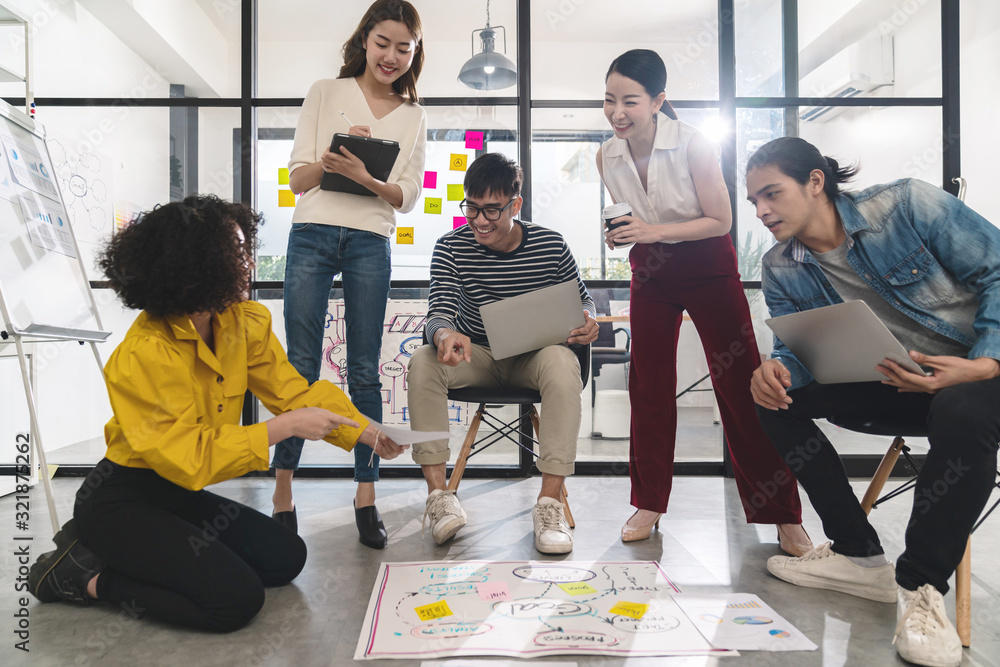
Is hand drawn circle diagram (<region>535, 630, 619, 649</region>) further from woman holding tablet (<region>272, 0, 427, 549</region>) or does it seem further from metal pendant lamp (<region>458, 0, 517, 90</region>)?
metal pendant lamp (<region>458, 0, 517, 90</region>)

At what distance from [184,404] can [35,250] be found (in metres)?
1.19

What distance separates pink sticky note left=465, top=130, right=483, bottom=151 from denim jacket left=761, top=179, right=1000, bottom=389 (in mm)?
1633

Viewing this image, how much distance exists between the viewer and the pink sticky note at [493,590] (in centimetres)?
134

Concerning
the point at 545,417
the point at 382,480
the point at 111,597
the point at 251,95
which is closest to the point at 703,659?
the point at 545,417

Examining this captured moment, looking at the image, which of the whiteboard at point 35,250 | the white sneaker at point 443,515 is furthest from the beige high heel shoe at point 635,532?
the whiteboard at point 35,250

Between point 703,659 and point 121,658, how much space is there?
1050 millimetres

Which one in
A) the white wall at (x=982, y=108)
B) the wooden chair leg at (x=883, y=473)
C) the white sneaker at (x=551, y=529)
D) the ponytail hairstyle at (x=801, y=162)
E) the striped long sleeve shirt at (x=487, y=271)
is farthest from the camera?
the white wall at (x=982, y=108)

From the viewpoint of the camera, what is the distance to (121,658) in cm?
113

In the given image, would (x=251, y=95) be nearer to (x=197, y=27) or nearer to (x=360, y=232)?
(x=197, y=27)

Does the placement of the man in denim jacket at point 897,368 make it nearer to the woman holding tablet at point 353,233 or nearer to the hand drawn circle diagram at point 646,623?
the hand drawn circle diagram at point 646,623

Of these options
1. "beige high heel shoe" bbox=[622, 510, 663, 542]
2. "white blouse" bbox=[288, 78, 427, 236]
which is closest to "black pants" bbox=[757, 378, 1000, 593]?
"beige high heel shoe" bbox=[622, 510, 663, 542]

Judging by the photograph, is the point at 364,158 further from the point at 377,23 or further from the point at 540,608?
the point at 540,608

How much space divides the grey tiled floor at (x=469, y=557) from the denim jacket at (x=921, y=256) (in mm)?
525

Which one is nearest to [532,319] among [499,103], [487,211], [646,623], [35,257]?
[487,211]
